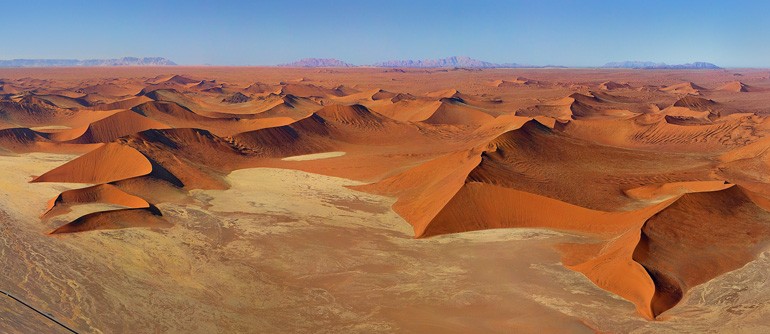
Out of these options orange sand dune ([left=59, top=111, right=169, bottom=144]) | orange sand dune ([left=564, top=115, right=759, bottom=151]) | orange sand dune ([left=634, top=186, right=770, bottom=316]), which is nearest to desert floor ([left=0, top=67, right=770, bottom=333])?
orange sand dune ([left=634, top=186, right=770, bottom=316])

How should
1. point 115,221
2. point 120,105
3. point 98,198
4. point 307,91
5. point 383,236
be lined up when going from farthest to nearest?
point 307,91
point 120,105
point 98,198
point 115,221
point 383,236

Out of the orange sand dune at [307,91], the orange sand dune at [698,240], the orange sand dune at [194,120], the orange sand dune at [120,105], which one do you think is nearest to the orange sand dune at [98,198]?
the orange sand dune at [698,240]

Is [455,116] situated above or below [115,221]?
above

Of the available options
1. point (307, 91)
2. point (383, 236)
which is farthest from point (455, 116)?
point (307, 91)

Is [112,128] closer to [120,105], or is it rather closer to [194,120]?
[194,120]

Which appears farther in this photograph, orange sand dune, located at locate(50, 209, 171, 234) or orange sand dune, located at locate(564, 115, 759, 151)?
orange sand dune, located at locate(564, 115, 759, 151)

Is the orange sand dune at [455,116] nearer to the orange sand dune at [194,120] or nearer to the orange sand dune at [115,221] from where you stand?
the orange sand dune at [194,120]

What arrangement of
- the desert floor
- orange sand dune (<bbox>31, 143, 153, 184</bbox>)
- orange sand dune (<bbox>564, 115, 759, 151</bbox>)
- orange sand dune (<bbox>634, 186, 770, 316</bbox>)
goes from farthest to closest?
orange sand dune (<bbox>564, 115, 759, 151</bbox>) < orange sand dune (<bbox>31, 143, 153, 184</bbox>) < orange sand dune (<bbox>634, 186, 770, 316</bbox>) < the desert floor

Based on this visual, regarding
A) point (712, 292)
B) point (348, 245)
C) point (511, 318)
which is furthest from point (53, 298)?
point (712, 292)

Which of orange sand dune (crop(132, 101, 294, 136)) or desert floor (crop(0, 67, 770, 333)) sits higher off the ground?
orange sand dune (crop(132, 101, 294, 136))

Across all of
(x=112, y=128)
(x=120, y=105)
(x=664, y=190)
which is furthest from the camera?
(x=120, y=105)

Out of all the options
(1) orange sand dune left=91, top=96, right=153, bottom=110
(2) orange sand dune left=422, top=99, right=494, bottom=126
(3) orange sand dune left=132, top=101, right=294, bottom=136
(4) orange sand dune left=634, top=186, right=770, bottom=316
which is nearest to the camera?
(4) orange sand dune left=634, top=186, right=770, bottom=316

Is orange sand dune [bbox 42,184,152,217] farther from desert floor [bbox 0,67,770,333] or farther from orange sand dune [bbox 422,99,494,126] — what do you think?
orange sand dune [bbox 422,99,494,126]
